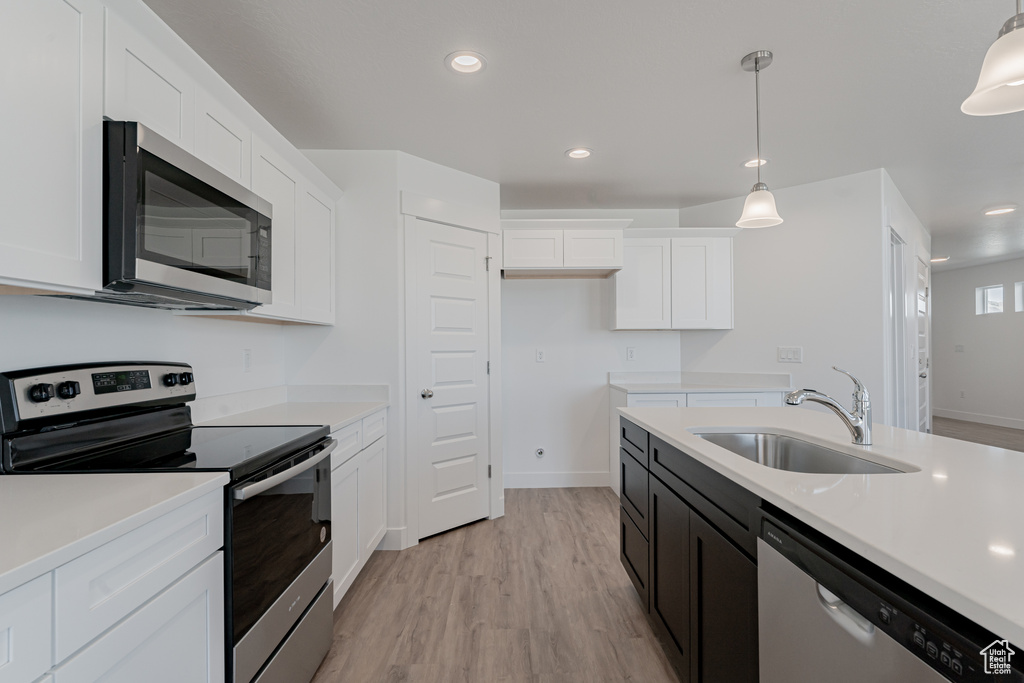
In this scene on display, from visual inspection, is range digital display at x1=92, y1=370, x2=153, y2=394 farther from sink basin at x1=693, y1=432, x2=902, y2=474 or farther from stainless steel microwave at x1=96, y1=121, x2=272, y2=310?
sink basin at x1=693, y1=432, x2=902, y2=474

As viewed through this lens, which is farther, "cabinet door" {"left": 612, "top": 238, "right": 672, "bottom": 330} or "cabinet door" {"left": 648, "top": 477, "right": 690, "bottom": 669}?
"cabinet door" {"left": 612, "top": 238, "right": 672, "bottom": 330}

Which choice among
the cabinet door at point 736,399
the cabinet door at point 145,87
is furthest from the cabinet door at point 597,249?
the cabinet door at point 145,87

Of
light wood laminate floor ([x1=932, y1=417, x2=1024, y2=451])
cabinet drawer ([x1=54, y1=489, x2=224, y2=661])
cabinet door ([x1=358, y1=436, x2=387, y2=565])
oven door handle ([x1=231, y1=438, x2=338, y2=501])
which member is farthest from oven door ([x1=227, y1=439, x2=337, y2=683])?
light wood laminate floor ([x1=932, y1=417, x2=1024, y2=451])

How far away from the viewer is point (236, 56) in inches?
80.5

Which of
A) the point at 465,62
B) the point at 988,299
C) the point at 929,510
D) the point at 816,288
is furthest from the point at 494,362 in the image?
the point at 988,299

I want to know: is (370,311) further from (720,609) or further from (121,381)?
(720,609)

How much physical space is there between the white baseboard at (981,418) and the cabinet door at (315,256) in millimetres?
8909

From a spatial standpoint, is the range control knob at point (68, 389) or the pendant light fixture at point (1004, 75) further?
the range control knob at point (68, 389)

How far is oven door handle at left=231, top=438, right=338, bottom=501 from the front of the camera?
4.10ft

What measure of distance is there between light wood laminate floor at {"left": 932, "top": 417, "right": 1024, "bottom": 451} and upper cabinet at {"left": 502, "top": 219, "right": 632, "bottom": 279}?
215 inches

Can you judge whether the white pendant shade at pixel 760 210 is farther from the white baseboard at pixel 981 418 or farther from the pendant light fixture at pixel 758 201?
the white baseboard at pixel 981 418

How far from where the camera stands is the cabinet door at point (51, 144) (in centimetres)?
100

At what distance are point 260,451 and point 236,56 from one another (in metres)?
1.70

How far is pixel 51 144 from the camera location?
1.09 m
